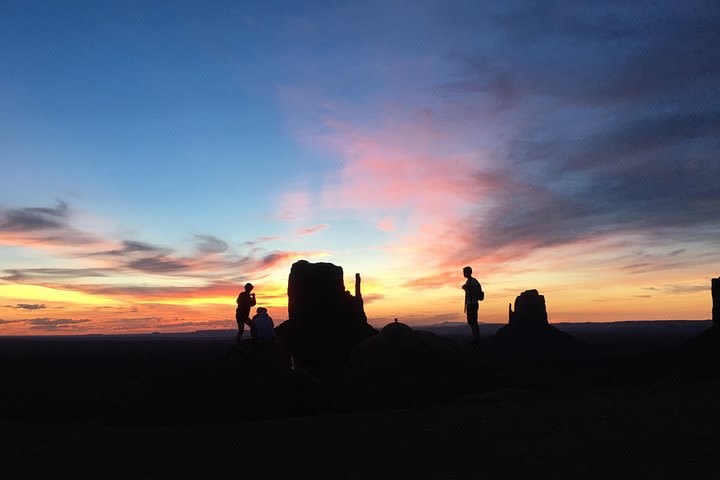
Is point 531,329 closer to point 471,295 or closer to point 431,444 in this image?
point 471,295

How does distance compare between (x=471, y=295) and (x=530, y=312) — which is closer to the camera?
(x=471, y=295)

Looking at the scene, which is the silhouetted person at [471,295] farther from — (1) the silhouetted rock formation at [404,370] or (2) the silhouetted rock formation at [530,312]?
(2) the silhouetted rock formation at [530,312]

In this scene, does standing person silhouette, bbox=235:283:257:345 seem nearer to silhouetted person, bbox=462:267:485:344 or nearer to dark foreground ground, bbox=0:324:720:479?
silhouetted person, bbox=462:267:485:344

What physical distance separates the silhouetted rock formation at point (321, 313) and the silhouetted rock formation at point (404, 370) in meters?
57.5

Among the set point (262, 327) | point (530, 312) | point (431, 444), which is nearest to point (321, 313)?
point (262, 327)

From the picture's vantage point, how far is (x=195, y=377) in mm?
21438

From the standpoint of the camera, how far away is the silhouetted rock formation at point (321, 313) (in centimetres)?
8206

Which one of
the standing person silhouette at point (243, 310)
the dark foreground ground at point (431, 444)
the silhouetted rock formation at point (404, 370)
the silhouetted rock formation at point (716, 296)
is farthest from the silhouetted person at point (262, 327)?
the silhouetted rock formation at point (716, 296)

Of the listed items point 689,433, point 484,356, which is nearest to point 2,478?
point 689,433

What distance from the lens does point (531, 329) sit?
148500 mm

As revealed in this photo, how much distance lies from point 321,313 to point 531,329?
83211mm

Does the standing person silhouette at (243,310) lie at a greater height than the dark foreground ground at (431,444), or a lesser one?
greater

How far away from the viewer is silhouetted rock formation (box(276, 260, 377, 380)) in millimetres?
82062

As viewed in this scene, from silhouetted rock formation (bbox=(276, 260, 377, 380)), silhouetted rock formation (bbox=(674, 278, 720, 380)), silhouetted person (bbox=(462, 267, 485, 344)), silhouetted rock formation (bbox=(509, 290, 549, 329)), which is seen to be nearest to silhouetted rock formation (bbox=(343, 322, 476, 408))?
silhouetted person (bbox=(462, 267, 485, 344))
